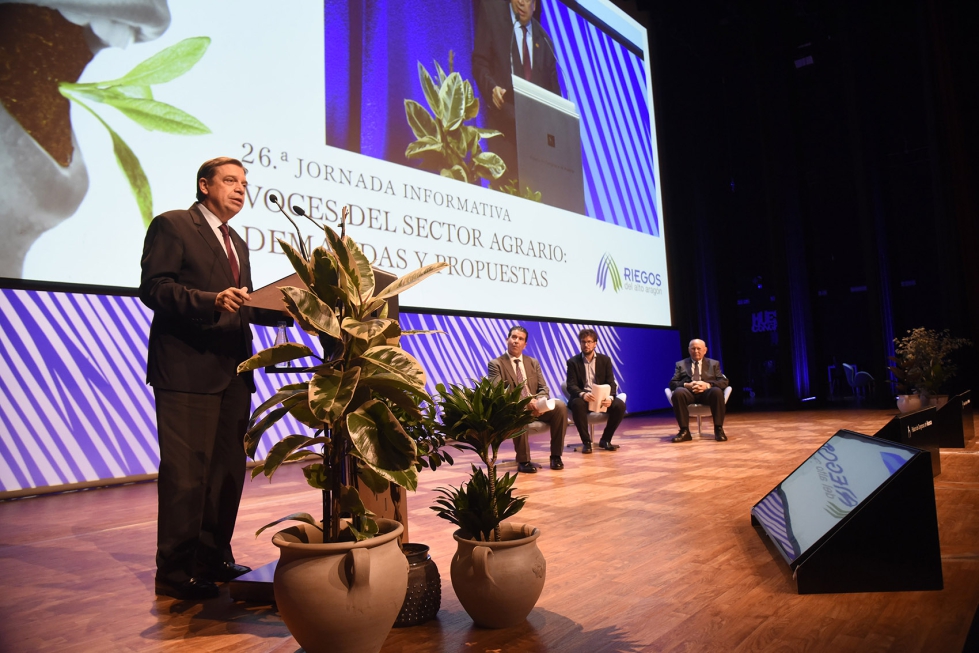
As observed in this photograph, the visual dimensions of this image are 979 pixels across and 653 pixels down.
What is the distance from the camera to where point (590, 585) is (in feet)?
6.23

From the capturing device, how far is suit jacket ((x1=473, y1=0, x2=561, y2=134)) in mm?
6320

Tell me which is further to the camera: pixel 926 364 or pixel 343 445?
pixel 926 364

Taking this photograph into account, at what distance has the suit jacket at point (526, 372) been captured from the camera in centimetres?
459

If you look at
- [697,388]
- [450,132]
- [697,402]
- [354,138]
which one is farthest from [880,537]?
[450,132]

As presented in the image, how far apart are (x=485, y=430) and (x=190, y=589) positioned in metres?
1.08

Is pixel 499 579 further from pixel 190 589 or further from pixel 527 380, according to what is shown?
Answer: pixel 527 380

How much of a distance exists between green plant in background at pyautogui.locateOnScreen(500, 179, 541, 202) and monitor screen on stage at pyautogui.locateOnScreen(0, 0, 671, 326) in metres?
0.02

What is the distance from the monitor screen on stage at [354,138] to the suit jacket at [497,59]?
0.02 meters

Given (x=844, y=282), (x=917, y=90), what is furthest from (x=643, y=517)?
(x=844, y=282)

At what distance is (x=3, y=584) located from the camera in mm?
2170

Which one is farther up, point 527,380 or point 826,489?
point 527,380

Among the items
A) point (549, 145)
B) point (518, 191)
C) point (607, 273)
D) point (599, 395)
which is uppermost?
point (549, 145)

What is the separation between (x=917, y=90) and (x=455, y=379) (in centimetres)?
947

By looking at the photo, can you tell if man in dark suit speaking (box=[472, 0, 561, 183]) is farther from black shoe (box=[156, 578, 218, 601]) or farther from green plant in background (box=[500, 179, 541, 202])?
black shoe (box=[156, 578, 218, 601])
